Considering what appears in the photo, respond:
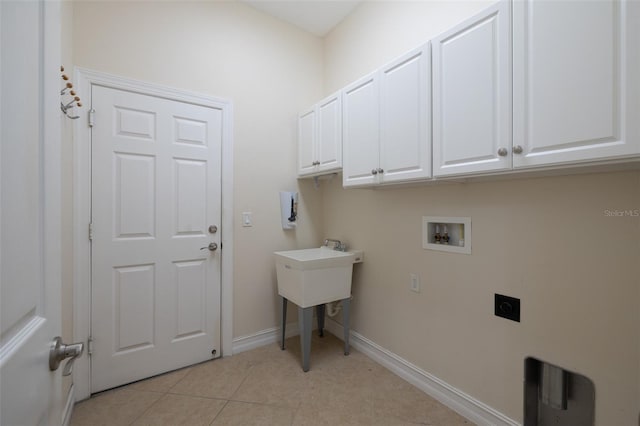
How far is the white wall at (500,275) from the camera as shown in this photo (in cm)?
117

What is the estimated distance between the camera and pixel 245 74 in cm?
249

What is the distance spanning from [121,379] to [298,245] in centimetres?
165

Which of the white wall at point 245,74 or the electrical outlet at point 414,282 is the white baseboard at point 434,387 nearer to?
the electrical outlet at point 414,282

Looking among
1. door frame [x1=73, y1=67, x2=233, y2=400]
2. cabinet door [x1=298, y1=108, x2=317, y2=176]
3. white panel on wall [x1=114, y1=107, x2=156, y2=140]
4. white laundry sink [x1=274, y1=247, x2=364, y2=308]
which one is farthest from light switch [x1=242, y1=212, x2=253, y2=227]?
door frame [x1=73, y1=67, x2=233, y2=400]

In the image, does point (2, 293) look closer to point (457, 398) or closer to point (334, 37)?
point (457, 398)

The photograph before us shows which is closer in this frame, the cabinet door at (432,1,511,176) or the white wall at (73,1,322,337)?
the cabinet door at (432,1,511,176)

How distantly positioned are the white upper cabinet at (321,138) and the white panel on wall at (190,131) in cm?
85

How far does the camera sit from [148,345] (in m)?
2.06

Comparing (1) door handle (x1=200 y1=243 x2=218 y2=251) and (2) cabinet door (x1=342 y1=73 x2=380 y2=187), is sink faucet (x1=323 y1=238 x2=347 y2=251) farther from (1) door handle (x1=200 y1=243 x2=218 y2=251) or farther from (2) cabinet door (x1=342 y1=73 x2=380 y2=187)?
(1) door handle (x1=200 y1=243 x2=218 y2=251)

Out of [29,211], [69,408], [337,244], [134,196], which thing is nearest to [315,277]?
[337,244]

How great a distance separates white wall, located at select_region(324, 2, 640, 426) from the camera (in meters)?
1.17

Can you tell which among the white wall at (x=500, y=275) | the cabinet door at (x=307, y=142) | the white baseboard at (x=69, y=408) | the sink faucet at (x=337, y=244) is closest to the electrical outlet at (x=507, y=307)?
the white wall at (x=500, y=275)

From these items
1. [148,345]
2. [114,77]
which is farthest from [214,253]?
[114,77]

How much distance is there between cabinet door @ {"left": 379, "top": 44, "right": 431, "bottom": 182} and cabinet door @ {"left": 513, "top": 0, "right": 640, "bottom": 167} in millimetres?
443
